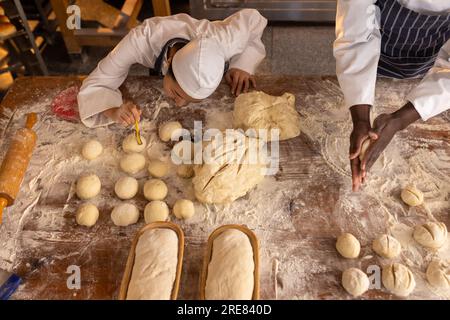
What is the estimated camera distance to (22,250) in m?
1.46

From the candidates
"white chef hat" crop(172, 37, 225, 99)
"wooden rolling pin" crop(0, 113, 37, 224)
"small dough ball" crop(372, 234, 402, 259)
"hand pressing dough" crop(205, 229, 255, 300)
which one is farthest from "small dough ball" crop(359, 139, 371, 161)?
"wooden rolling pin" crop(0, 113, 37, 224)

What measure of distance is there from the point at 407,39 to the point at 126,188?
1.52 metres

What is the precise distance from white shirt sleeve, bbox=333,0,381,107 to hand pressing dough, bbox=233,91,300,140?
0.27 m

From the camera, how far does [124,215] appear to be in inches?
59.2

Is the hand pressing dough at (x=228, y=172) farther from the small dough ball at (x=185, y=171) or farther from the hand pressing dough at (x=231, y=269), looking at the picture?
the hand pressing dough at (x=231, y=269)

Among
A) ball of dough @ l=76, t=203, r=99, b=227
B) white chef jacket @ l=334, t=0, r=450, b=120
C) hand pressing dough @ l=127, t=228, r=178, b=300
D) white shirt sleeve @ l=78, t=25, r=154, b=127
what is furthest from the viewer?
white shirt sleeve @ l=78, t=25, r=154, b=127

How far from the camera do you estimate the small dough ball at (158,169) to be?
1.65m

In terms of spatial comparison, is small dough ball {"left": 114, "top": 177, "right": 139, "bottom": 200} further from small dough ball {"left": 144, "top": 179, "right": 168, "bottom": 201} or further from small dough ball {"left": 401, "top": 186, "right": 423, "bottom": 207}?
small dough ball {"left": 401, "top": 186, "right": 423, "bottom": 207}

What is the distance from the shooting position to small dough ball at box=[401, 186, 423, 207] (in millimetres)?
1554

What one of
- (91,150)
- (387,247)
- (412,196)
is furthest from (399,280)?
(91,150)

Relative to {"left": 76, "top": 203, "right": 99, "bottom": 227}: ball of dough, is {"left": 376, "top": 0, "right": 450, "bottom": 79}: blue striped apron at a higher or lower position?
higher

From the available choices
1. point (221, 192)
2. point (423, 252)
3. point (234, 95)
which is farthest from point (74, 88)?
point (423, 252)

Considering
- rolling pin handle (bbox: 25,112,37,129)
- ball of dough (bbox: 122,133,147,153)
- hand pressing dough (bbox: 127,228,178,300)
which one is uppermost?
rolling pin handle (bbox: 25,112,37,129)

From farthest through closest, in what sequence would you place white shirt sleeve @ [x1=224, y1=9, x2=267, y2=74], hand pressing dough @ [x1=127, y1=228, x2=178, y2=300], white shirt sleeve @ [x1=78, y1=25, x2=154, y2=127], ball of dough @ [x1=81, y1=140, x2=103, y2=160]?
1. white shirt sleeve @ [x1=224, y1=9, x2=267, y2=74]
2. white shirt sleeve @ [x1=78, y1=25, x2=154, y2=127]
3. ball of dough @ [x1=81, y1=140, x2=103, y2=160]
4. hand pressing dough @ [x1=127, y1=228, x2=178, y2=300]
